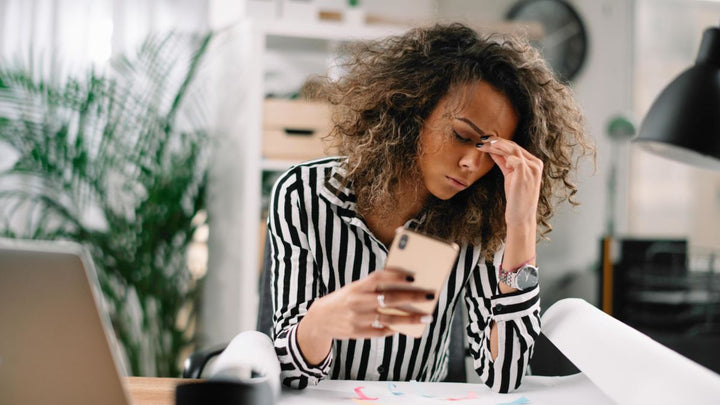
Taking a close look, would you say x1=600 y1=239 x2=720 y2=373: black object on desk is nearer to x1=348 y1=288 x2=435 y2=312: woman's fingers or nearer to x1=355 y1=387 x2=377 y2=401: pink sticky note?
x1=355 y1=387 x2=377 y2=401: pink sticky note

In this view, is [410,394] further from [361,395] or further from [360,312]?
[360,312]

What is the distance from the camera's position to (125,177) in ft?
8.63

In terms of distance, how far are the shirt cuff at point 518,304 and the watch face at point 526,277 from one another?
16mm

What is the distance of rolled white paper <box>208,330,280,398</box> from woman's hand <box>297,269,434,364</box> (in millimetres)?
75

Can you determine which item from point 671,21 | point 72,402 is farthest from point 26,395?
point 671,21

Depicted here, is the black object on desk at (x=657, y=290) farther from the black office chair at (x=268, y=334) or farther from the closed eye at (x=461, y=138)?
the closed eye at (x=461, y=138)

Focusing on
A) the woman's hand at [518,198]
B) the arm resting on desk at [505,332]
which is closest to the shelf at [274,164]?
the arm resting on desk at [505,332]

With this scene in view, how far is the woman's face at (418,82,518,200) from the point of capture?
1.27m

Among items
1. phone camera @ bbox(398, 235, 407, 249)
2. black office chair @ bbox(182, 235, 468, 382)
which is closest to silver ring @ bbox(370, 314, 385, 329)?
phone camera @ bbox(398, 235, 407, 249)

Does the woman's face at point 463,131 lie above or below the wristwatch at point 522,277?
above

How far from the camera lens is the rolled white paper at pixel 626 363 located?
2.89ft

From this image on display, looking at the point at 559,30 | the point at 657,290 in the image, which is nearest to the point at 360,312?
the point at 657,290

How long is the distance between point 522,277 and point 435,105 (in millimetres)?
367

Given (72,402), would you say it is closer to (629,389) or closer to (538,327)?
(629,389)
